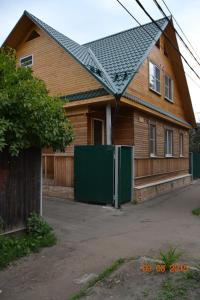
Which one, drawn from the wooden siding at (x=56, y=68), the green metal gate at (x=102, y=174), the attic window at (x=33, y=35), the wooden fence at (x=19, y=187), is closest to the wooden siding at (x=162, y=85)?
the wooden siding at (x=56, y=68)

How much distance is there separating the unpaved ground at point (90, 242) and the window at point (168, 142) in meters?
5.84

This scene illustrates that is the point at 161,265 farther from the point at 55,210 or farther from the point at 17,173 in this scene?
the point at 55,210

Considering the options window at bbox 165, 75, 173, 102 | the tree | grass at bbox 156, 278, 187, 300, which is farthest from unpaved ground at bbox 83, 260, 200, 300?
window at bbox 165, 75, 173, 102

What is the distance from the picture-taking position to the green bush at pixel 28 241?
591 cm

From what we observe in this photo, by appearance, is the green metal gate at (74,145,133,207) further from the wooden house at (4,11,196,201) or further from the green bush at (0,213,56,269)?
the green bush at (0,213,56,269)

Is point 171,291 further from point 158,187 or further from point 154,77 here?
point 154,77

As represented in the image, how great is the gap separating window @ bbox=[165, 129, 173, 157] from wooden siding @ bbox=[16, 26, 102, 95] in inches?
259

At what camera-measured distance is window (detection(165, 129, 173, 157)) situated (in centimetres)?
1792

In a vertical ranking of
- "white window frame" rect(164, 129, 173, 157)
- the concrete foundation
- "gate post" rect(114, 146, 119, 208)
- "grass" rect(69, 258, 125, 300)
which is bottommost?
"grass" rect(69, 258, 125, 300)

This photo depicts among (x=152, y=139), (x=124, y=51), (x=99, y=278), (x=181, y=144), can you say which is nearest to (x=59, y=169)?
(x=152, y=139)

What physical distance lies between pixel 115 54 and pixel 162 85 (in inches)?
134

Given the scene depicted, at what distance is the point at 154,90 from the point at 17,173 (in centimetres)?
1055

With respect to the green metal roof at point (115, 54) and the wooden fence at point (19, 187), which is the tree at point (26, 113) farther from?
the green metal roof at point (115, 54)

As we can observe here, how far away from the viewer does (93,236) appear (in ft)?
25.3
